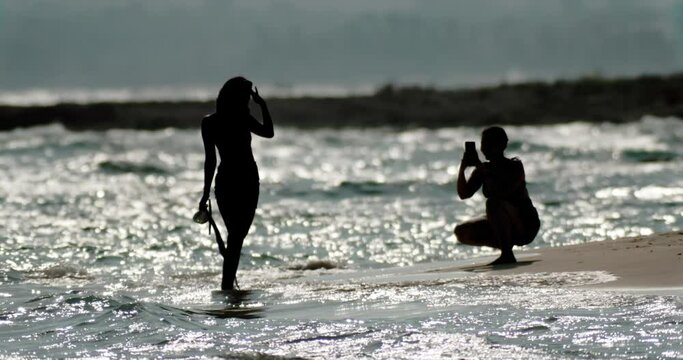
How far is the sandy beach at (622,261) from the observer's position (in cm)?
931

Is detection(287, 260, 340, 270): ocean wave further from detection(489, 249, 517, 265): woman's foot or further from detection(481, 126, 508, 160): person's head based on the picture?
detection(481, 126, 508, 160): person's head

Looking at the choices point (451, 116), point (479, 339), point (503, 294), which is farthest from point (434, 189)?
point (451, 116)

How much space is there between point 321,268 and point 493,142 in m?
2.73

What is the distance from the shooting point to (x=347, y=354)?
7488mm

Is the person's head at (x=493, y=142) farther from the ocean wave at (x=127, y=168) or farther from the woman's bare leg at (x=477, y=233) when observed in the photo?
the ocean wave at (x=127, y=168)

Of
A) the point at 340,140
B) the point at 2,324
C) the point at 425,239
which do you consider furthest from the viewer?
the point at 340,140

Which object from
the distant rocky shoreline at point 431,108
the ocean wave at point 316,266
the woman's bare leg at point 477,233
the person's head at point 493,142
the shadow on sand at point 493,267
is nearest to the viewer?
the shadow on sand at point 493,267

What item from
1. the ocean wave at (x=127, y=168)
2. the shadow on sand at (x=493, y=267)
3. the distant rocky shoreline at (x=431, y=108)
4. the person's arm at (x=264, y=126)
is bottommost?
the shadow on sand at (x=493, y=267)

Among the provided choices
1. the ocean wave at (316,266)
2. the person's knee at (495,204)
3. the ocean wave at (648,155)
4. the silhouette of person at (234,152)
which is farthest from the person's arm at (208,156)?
the ocean wave at (648,155)

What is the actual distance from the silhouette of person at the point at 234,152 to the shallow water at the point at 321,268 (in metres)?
0.62

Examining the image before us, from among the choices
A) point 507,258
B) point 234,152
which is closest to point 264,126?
point 234,152

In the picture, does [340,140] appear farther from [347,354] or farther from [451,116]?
[347,354]

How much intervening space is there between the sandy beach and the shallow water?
31cm

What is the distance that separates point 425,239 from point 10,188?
11.1 metres
